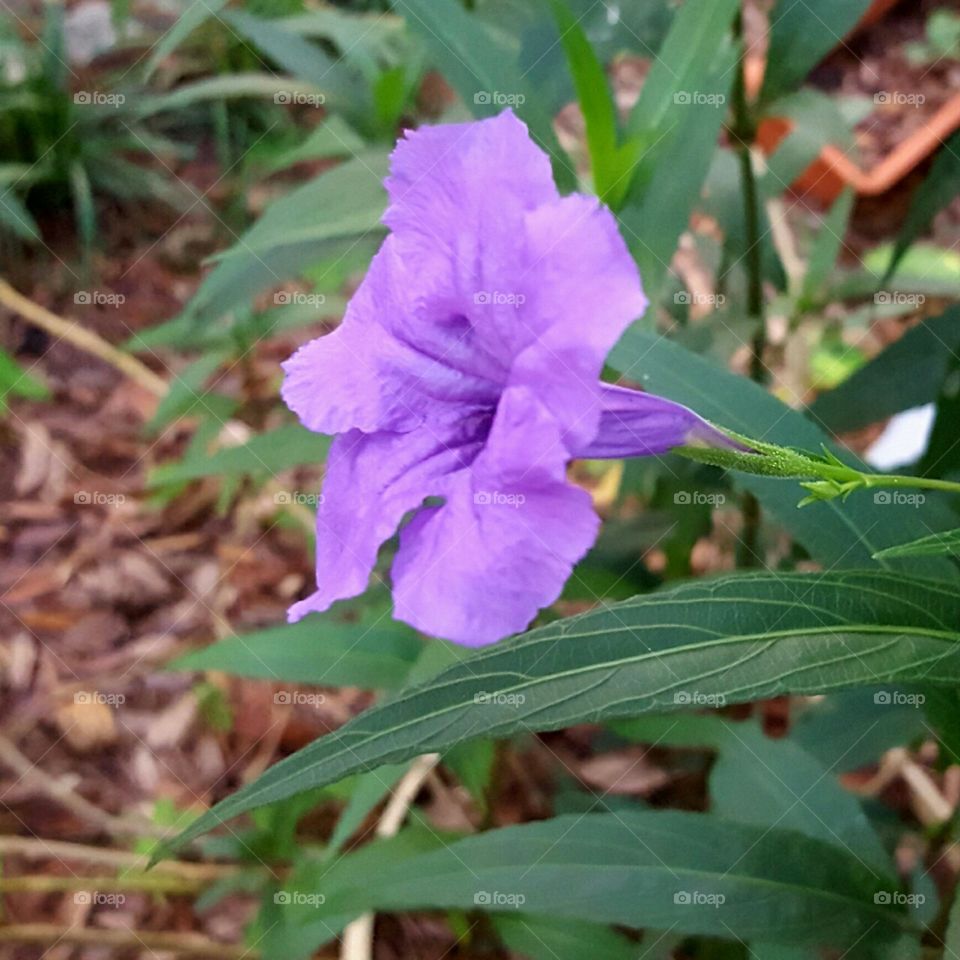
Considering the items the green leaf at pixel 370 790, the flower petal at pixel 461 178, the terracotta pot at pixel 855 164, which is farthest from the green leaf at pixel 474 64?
the terracotta pot at pixel 855 164

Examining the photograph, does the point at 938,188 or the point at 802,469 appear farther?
the point at 938,188

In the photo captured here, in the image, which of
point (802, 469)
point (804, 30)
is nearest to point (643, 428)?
point (802, 469)

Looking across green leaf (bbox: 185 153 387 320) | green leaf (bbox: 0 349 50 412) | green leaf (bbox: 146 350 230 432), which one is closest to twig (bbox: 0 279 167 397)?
green leaf (bbox: 0 349 50 412)

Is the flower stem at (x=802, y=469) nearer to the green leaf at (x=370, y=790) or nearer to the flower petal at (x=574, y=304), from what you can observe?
the flower petal at (x=574, y=304)

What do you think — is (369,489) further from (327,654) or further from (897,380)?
(897,380)

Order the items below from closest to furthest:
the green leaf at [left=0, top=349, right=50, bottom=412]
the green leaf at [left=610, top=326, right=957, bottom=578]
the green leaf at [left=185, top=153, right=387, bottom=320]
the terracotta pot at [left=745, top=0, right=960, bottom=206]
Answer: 1. the green leaf at [left=610, top=326, right=957, bottom=578]
2. the green leaf at [left=185, top=153, right=387, bottom=320]
3. the green leaf at [left=0, top=349, right=50, bottom=412]
4. the terracotta pot at [left=745, top=0, right=960, bottom=206]

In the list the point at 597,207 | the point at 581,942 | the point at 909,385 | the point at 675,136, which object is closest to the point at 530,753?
the point at 581,942

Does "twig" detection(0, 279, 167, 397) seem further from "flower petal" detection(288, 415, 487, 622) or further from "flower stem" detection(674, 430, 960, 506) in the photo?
"flower stem" detection(674, 430, 960, 506)

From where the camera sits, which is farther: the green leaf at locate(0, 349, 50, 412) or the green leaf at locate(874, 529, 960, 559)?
the green leaf at locate(0, 349, 50, 412)
